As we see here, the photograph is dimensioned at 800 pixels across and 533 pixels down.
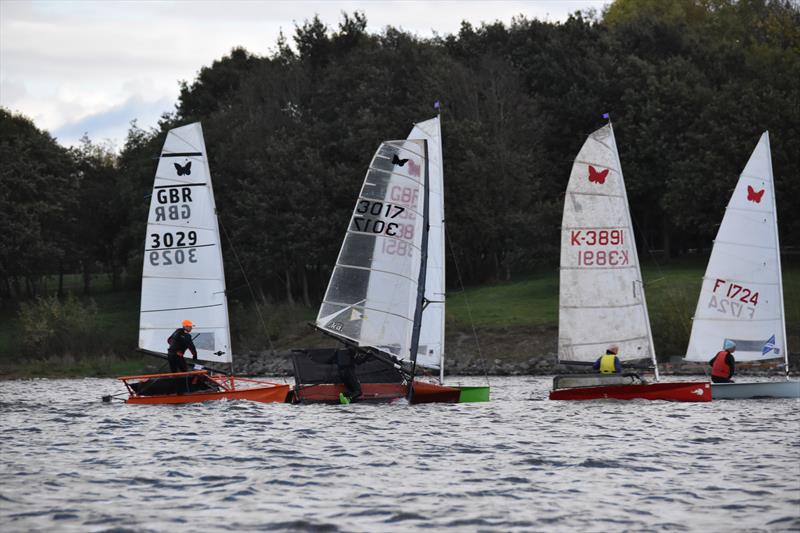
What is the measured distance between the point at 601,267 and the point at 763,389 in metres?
5.49

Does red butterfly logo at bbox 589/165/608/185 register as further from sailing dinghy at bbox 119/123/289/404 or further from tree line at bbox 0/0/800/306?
tree line at bbox 0/0/800/306

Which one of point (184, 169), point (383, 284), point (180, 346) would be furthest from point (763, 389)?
point (184, 169)

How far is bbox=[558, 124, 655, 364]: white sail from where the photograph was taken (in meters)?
34.6

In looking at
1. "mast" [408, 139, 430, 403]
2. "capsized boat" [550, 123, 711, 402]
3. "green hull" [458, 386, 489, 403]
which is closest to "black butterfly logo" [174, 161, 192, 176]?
"mast" [408, 139, 430, 403]

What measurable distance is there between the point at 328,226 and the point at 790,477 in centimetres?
5488

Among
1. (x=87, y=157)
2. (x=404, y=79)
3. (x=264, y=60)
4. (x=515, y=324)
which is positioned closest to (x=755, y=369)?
(x=515, y=324)

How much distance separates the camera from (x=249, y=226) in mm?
73375

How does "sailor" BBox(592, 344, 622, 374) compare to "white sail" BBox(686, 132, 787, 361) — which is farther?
"white sail" BBox(686, 132, 787, 361)

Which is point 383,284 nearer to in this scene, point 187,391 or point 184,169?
point 187,391

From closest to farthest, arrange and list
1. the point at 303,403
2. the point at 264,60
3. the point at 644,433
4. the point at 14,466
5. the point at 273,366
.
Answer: the point at 14,466
the point at 644,433
the point at 303,403
the point at 273,366
the point at 264,60

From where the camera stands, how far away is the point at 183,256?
34188 millimetres

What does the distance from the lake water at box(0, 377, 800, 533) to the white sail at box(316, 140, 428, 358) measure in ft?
6.82

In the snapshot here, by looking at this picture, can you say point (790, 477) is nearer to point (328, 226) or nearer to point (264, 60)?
point (328, 226)

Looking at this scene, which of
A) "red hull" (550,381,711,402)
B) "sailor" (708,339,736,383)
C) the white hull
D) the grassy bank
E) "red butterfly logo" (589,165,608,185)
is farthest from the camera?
the grassy bank
